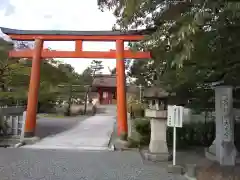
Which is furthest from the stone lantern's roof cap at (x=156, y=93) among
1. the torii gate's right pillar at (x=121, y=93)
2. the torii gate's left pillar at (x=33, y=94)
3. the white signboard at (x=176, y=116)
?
the torii gate's left pillar at (x=33, y=94)

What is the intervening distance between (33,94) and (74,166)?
19.6 ft

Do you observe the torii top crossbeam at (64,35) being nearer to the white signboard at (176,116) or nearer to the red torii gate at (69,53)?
the red torii gate at (69,53)

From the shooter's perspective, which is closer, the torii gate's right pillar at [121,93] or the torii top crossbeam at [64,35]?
the torii gate's right pillar at [121,93]

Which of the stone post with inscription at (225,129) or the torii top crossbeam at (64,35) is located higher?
the torii top crossbeam at (64,35)

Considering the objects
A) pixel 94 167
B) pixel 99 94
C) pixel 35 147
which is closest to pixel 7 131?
pixel 35 147

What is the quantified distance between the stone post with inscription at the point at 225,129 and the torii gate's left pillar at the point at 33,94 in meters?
7.97

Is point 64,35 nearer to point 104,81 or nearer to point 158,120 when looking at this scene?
point 158,120

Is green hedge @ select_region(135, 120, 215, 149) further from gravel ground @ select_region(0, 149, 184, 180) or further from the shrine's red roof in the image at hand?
the shrine's red roof

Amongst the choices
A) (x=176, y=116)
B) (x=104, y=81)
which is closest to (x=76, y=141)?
(x=176, y=116)

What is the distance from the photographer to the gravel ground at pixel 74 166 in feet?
23.2

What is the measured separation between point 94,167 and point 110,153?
2.54 m

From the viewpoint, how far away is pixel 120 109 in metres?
12.8

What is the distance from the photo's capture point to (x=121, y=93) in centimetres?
1300

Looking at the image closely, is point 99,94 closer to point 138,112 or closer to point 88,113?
point 88,113
